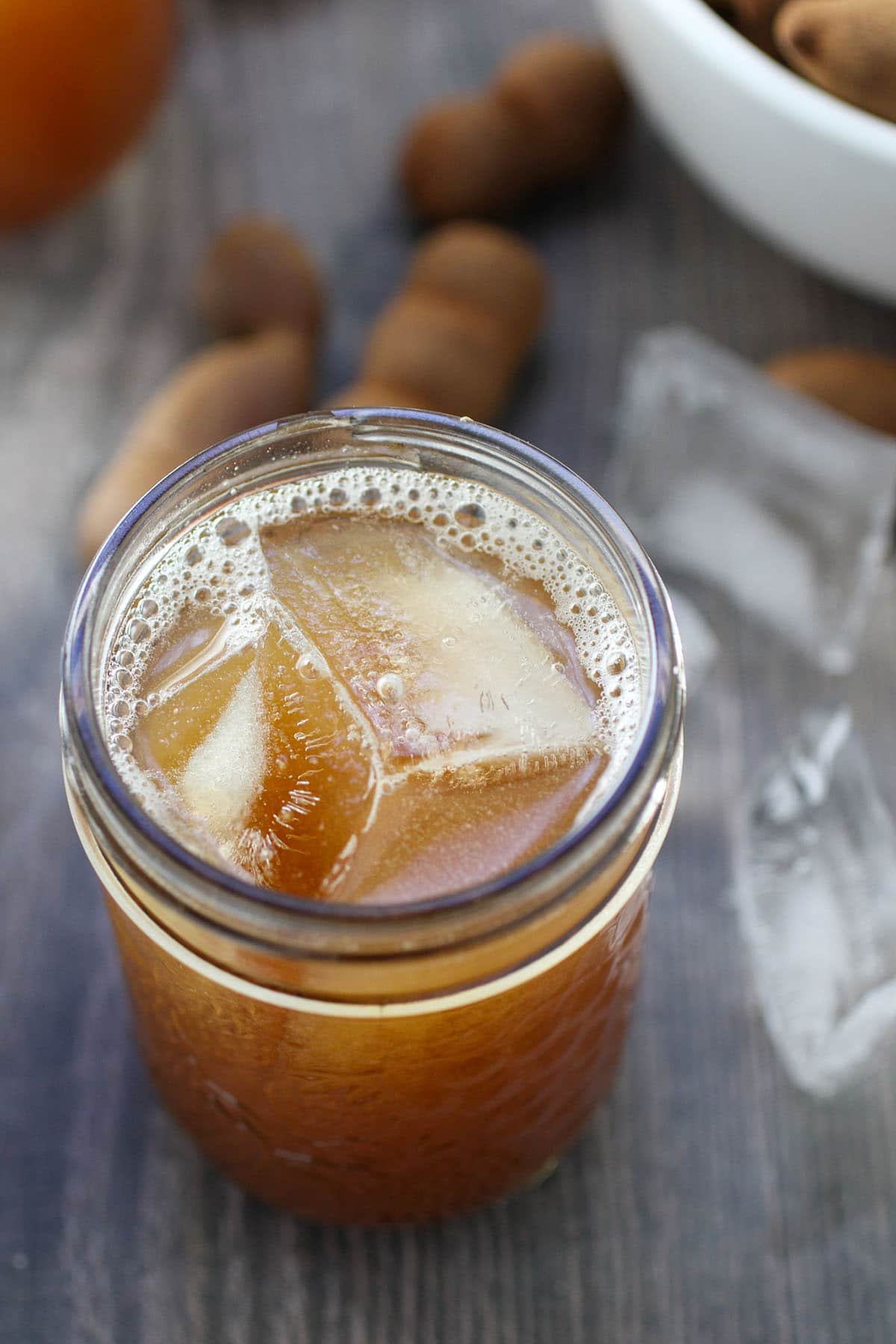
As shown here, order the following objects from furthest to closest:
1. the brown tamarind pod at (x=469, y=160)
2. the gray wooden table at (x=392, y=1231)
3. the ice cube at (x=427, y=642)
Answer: the brown tamarind pod at (x=469, y=160), the gray wooden table at (x=392, y=1231), the ice cube at (x=427, y=642)

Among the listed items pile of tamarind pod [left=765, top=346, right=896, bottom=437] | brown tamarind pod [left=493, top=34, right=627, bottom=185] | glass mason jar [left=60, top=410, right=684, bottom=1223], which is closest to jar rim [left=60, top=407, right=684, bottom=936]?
glass mason jar [left=60, top=410, right=684, bottom=1223]

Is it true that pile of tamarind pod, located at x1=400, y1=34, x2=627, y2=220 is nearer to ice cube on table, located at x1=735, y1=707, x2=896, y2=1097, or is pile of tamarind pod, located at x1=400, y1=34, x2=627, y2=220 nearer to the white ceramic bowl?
the white ceramic bowl

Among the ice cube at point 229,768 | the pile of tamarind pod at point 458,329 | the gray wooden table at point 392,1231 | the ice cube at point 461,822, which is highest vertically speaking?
the ice cube at point 229,768

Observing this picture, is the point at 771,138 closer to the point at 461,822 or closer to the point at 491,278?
the point at 491,278

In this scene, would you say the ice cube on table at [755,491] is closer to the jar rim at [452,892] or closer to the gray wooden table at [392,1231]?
the gray wooden table at [392,1231]

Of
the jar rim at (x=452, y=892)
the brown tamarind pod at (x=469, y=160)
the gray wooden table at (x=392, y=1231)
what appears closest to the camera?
the jar rim at (x=452, y=892)

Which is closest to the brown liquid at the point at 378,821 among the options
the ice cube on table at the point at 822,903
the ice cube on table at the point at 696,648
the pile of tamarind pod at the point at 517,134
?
the ice cube on table at the point at 822,903

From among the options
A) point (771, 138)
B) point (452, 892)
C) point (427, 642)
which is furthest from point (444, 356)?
point (452, 892)

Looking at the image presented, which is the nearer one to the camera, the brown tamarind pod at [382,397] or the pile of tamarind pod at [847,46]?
the pile of tamarind pod at [847,46]

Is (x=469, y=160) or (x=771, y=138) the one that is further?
(x=469, y=160)
